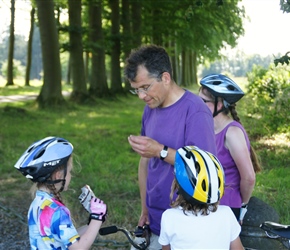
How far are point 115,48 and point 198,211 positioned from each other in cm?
2556

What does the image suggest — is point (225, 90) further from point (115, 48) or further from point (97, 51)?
point (115, 48)

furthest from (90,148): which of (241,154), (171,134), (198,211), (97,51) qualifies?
(97,51)

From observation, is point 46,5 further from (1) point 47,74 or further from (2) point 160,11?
(2) point 160,11

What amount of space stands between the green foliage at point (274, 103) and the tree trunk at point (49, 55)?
753 cm

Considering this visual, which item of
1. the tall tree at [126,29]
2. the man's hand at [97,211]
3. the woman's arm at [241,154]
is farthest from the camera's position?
the tall tree at [126,29]

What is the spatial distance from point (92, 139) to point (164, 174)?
30.7ft

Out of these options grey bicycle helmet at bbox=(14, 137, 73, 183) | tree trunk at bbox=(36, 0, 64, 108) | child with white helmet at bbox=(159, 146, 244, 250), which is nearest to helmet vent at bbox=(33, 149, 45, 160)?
grey bicycle helmet at bbox=(14, 137, 73, 183)

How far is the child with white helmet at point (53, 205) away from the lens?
294cm

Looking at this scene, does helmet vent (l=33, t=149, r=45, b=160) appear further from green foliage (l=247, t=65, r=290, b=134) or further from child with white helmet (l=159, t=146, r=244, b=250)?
green foliage (l=247, t=65, r=290, b=134)

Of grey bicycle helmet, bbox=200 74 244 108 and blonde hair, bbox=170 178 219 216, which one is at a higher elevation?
grey bicycle helmet, bbox=200 74 244 108

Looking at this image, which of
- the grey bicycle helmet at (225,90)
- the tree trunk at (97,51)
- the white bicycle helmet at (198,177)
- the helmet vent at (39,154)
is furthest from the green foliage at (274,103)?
the tree trunk at (97,51)

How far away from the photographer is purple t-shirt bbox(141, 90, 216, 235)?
10.3 feet

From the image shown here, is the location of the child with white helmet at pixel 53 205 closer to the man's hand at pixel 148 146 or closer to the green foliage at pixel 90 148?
the man's hand at pixel 148 146

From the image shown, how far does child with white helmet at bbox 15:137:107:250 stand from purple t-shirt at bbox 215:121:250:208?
0.99 metres
